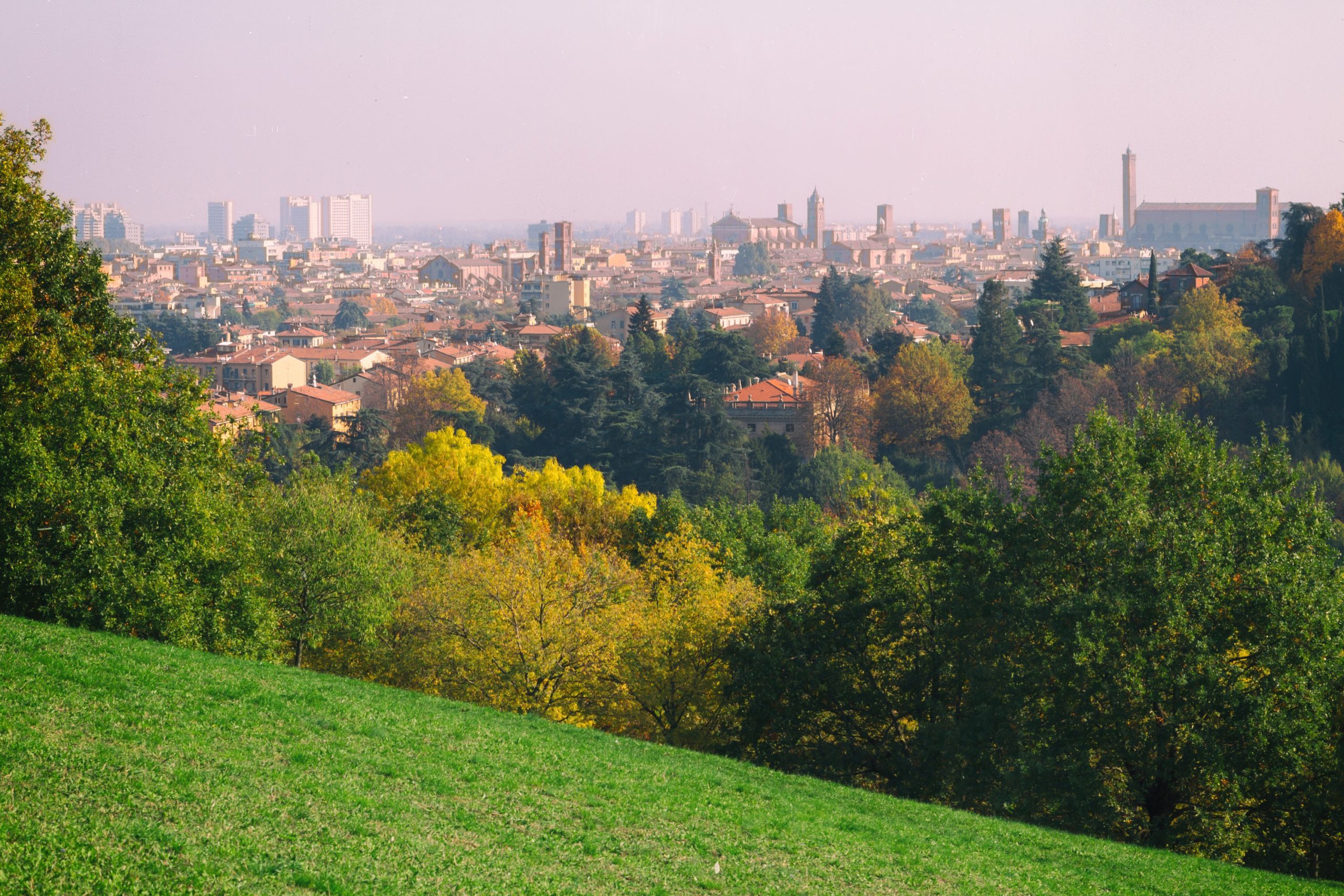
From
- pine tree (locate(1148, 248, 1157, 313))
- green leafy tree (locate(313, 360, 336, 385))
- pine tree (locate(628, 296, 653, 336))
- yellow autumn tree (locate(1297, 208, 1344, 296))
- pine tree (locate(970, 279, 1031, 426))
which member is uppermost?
yellow autumn tree (locate(1297, 208, 1344, 296))

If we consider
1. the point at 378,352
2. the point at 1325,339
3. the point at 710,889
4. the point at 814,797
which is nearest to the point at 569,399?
the point at 1325,339

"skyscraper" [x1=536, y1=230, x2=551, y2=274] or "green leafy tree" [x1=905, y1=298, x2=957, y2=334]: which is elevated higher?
"skyscraper" [x1=536, y1=230, x2=551, y2=274]

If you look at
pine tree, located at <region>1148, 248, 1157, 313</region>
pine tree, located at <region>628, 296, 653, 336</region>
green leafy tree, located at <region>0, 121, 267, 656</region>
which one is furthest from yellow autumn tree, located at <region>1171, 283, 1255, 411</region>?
green leafy tree, located at <region>0, 121, 267, 656</region>

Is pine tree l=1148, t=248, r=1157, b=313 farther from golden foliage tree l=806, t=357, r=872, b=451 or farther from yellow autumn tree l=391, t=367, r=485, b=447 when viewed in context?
yellow autumn tree l=391, t=367, r=485, b=447

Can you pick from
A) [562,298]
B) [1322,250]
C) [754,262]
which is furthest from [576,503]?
[754,262]

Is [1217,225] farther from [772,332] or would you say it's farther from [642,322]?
[642,322]

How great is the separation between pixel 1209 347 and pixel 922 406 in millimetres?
8983

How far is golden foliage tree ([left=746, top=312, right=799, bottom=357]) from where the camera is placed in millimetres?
73812

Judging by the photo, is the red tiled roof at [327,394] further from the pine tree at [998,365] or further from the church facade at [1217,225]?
the church facade at [1217,225]

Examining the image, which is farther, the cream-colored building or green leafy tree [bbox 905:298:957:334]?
the cream-colored building

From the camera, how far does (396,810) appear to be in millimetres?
7426

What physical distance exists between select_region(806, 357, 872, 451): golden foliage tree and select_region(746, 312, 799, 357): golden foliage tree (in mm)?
23038

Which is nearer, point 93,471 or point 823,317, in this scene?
point 93,471

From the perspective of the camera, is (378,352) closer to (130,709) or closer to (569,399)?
(569,399)
